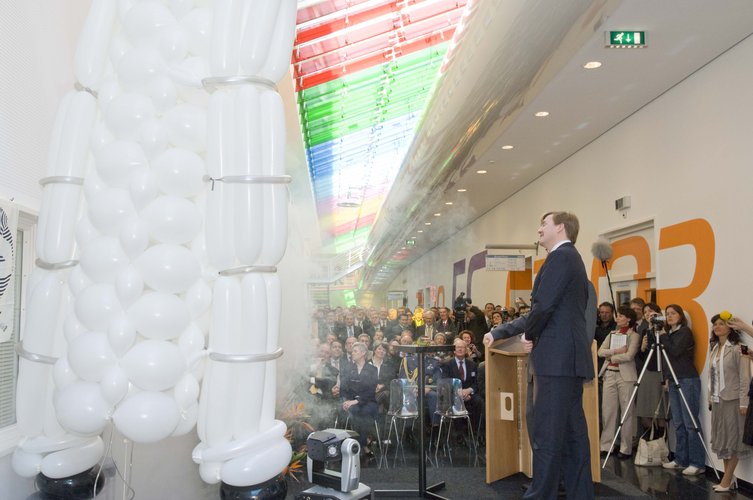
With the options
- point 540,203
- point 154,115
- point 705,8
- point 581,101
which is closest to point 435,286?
point 540,203

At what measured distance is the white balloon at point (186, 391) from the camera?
1488mm

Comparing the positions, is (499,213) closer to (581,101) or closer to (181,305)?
(581,101)

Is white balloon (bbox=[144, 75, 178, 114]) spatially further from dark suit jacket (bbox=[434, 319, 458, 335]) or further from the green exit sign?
dark suit jacket (bbox=[434, 319, 458, 335])

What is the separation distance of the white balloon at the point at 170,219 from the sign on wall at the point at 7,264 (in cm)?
75

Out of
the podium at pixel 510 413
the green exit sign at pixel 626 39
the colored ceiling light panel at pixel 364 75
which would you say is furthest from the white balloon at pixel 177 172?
the green exit sign at pixel 626 39

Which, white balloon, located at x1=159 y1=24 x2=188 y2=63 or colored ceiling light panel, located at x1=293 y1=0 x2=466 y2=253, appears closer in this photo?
white balloon, located at x1=159 y1=24 x2=188 y2=63

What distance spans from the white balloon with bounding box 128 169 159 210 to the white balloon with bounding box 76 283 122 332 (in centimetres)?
21

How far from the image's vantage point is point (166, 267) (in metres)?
1.42

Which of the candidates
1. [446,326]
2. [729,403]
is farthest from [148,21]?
[446,326]

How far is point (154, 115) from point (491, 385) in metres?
3.18

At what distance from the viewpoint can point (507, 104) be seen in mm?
3701

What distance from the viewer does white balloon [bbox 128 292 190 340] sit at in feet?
4.65

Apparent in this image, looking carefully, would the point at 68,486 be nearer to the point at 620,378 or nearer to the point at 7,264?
the point at 7,264

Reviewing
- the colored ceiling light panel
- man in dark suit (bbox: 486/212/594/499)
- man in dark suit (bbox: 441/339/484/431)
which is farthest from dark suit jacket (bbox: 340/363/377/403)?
the colored ceiling light panel
